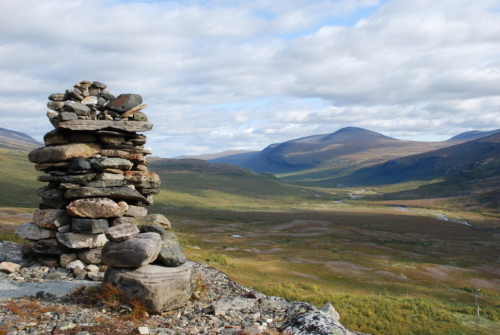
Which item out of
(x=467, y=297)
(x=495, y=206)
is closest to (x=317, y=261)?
(x=467, y=297)

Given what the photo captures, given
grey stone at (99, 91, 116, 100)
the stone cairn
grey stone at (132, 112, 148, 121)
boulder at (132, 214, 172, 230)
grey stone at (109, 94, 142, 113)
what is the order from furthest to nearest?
grey stone at (99, 91, 116, 100)
grey stone at (132, 112, 148, 121)
grey stone at (109, 94, 142, 113)
the stone cairn
boulder at (132, 214, 172, 230)

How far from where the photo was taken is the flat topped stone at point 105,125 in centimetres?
1794

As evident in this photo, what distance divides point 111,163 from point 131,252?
6.52m

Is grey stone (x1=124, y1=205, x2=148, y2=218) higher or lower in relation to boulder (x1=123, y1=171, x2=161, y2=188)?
lower

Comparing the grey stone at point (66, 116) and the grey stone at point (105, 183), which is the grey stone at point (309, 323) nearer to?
the grey stone at point (105, 183)

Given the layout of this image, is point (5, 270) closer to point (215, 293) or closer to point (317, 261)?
point (215, 293)

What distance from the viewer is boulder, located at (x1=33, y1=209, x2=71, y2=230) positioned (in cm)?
1798

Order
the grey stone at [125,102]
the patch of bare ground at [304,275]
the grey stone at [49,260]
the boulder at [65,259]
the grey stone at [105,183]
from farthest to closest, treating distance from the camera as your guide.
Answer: the patch of bare ground at [304,275], the grey stone at [125,102], the grey stone at [105,183], the grey stone at [49,260], the boulder at [65,259]

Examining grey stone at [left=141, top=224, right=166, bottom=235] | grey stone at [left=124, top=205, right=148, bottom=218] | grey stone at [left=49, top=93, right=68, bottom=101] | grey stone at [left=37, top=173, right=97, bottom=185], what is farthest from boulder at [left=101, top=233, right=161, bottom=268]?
grey stone at [left=49, top=93, right=68, bottom=101]

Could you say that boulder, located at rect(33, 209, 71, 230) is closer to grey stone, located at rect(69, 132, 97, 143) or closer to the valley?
grey stone, located at rect(69, 132, 97, 143)

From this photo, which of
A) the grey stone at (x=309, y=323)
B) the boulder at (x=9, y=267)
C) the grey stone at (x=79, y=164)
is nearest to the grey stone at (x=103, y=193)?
the grey stone at (x=79, y=164)

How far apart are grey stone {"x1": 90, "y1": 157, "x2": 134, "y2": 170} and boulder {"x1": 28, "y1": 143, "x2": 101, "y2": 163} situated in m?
0.73

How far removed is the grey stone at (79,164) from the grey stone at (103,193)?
986 mm

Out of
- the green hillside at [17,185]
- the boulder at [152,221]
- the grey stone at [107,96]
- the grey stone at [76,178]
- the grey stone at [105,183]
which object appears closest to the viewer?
the boulder at [152,221]
